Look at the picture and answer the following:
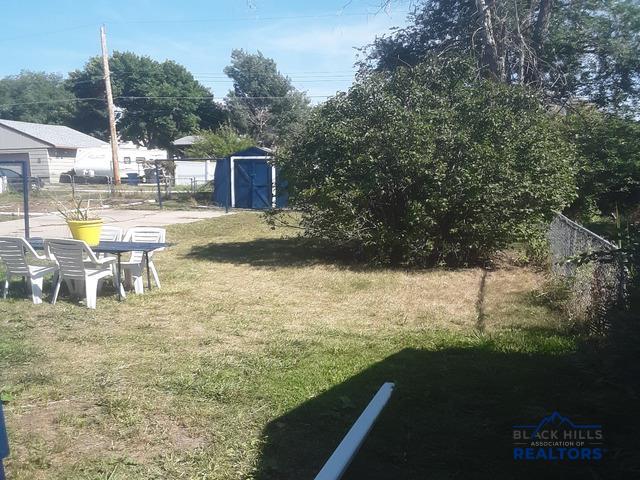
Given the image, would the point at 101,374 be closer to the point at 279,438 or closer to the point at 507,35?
the point at 279,438

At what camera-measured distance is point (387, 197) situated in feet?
34.1

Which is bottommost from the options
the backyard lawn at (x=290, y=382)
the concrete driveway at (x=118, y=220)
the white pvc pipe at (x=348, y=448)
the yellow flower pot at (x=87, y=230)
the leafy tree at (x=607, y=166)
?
the backyard lawn at (x=290, y=382)

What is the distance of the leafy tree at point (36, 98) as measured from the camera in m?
52.1

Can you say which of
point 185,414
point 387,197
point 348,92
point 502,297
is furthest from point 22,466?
point 348,92

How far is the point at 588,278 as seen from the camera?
650 cm

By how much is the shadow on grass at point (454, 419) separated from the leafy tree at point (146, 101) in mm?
57470

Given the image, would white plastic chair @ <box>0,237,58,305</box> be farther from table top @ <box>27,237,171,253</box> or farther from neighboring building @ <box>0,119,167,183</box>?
neighboring building @ <box>0,119,167,183</box>

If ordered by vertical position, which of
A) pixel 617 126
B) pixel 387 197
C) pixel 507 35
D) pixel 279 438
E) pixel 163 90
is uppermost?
pixel 163 90

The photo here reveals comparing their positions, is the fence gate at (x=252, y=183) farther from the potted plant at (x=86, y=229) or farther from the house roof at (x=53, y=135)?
the house roof at (x=53, y=135)

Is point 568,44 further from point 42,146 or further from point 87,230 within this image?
point 42,146

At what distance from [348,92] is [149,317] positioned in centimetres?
554

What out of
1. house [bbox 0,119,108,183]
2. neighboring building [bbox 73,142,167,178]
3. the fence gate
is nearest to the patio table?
the fence gate

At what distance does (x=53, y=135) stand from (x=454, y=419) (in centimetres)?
4389

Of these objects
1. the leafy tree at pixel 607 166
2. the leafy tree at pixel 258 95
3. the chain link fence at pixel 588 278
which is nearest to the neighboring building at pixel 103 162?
the leafy tree at pixel 258 95
